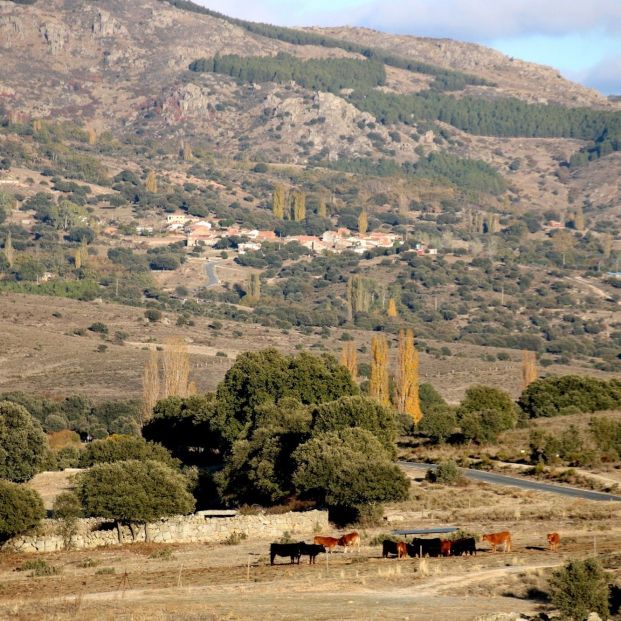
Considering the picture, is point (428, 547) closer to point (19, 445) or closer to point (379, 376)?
point (19, 445)

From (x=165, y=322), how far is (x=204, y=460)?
95278 millimetres

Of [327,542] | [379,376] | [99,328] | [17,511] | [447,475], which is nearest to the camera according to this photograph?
[327,542]

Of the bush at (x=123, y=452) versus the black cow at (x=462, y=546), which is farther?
the bush at (x=123, y=452)

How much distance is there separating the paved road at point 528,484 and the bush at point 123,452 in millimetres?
11694

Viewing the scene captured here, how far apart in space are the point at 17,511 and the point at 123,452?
2198cm

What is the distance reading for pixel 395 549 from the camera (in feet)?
135

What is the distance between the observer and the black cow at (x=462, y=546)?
4078 cm

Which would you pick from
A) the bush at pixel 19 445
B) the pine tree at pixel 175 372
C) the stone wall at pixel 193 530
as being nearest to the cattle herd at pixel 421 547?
the stone wall at pixel 193 530

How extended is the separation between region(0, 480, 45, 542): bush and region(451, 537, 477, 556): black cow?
1596 cm

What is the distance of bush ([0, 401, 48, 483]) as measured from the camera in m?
72.5

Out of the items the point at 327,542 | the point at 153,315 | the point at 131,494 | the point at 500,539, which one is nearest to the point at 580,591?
the point at 500,539

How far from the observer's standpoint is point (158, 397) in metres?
108

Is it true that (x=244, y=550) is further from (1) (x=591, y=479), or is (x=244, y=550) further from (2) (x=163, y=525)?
(1) (x=591, y=479)

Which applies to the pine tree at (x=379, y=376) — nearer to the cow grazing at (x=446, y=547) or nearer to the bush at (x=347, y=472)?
the bush at (x=347, y=472)
